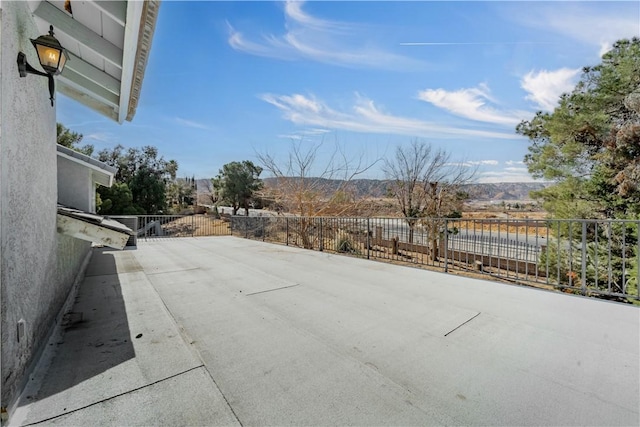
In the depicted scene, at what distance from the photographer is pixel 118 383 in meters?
1.92

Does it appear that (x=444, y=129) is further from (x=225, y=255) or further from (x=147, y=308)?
(x=147, y=308)

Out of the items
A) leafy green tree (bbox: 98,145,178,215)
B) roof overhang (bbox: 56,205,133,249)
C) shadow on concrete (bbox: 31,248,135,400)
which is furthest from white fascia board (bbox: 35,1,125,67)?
leafy green tree (bbox: 98,145,178,215)

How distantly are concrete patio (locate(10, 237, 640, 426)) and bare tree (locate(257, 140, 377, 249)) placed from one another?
7393 millimetres

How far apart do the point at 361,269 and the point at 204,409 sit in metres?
4.10

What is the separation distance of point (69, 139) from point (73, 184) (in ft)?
54.7

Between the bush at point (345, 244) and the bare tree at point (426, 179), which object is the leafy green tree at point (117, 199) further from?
the bare tree at point (426, 179)

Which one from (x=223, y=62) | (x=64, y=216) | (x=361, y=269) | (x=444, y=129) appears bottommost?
(x=361, y=269)

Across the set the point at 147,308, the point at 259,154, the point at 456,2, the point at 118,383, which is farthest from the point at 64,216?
the point at 259,154

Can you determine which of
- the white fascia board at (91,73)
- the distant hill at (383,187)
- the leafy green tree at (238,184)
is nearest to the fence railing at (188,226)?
the distant hill at (383,187)

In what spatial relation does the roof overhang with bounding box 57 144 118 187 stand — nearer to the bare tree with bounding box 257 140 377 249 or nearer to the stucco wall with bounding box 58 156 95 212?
the stucco wall with bounding box 58 156 95 212

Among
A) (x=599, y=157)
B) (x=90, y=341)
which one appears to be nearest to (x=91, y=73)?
(x=90, y=341)

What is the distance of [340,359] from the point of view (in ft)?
7.30

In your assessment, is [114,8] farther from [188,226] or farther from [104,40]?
[188,226]

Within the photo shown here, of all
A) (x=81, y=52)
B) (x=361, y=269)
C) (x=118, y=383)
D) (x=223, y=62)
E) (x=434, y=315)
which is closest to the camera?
(x=118, y=383)
